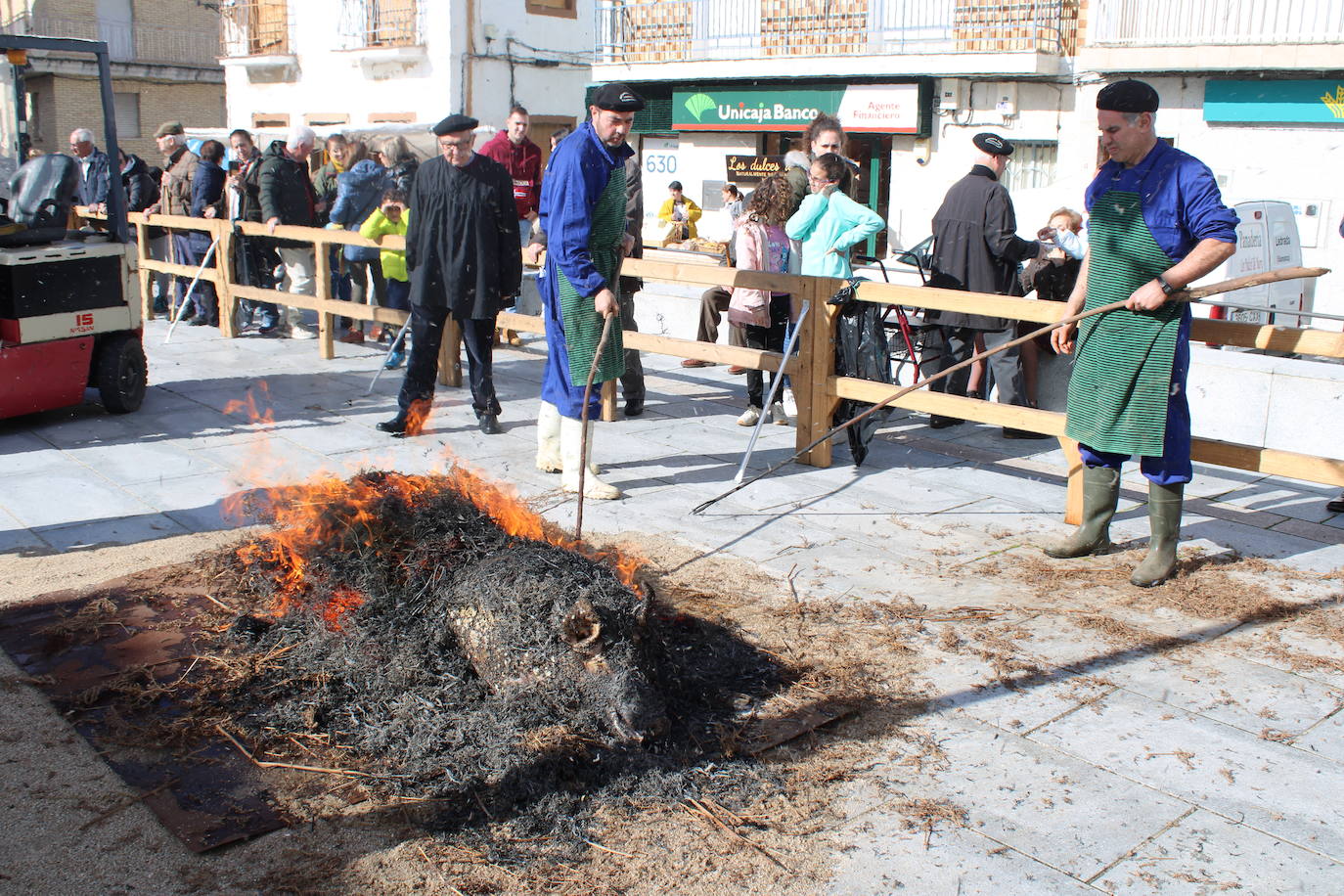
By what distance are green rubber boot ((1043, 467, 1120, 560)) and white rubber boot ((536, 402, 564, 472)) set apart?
2.67 meters

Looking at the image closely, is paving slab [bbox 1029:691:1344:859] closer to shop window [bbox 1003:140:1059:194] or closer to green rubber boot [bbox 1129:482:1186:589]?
green rubber boot [bbox 1129:482:1186:589]

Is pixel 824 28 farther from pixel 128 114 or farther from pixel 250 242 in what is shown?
pixel 128 114

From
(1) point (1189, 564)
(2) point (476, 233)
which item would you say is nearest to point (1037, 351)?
(1) point (1189, 564)

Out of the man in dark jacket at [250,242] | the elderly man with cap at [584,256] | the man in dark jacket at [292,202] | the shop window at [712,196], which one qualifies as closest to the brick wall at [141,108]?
the shop window at [712,196]

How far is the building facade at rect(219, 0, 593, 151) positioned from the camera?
2805 centimetres

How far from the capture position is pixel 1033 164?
2248 centimetres

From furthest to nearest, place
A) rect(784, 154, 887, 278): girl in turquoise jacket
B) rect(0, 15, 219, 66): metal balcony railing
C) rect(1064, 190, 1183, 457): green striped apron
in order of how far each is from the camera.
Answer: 1. rect(0, 15, 219, 66): metal balcony railing
2. rect(784, 154, 887, 278): girl in turquoise jacket
3. rect(1064, 190, 1183, 457): green striped apron

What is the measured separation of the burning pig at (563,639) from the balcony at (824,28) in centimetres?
2056

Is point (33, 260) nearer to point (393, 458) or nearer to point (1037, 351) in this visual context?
point (393, 458)

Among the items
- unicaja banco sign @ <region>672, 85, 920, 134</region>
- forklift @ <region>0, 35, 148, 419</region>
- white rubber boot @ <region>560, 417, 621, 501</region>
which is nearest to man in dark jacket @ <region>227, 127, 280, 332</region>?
forklift @ <region>0, 35, 148, 419</region>

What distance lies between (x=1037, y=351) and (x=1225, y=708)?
4359 millimetres

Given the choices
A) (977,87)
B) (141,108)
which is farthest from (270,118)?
(977,87)

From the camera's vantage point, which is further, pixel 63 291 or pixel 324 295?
pixel 324 295

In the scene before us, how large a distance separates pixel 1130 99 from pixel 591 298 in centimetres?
263
